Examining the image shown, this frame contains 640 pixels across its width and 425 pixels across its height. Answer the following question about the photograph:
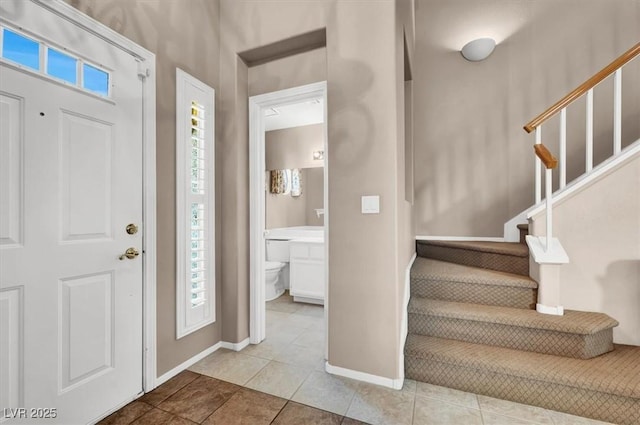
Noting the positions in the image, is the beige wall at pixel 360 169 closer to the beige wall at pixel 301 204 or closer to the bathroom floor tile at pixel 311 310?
the bathroom floor tile at pixel 311 310

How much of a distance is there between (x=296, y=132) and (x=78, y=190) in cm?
322

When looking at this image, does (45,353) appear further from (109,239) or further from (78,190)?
(78,190)

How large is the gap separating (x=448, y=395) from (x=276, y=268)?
95.7 inches

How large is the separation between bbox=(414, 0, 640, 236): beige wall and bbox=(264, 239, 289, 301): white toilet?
1.90 metres

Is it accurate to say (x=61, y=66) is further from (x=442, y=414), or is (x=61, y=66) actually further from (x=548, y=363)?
(x=548, y=363)

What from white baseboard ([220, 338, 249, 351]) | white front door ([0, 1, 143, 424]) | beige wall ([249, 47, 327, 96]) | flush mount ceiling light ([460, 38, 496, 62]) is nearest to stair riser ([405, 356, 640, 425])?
white baseboard ([220, 338, 249, 351])

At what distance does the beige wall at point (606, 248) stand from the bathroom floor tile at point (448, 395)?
1.07 meters

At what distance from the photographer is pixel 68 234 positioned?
1.43 metres

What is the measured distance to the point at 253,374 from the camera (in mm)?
2012

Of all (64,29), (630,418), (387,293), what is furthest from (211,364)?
(630,418)

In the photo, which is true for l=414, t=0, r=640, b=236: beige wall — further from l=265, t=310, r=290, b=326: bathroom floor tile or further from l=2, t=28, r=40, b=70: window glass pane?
l=2, t=28, r=40, b=70: window glass pane

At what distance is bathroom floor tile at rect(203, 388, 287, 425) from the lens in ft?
5.13

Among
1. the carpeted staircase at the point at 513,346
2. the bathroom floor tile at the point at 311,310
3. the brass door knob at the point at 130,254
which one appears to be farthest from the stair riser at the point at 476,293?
the brass door knob at the point at 130,254

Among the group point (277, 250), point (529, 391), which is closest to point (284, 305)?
point (277, 250)
